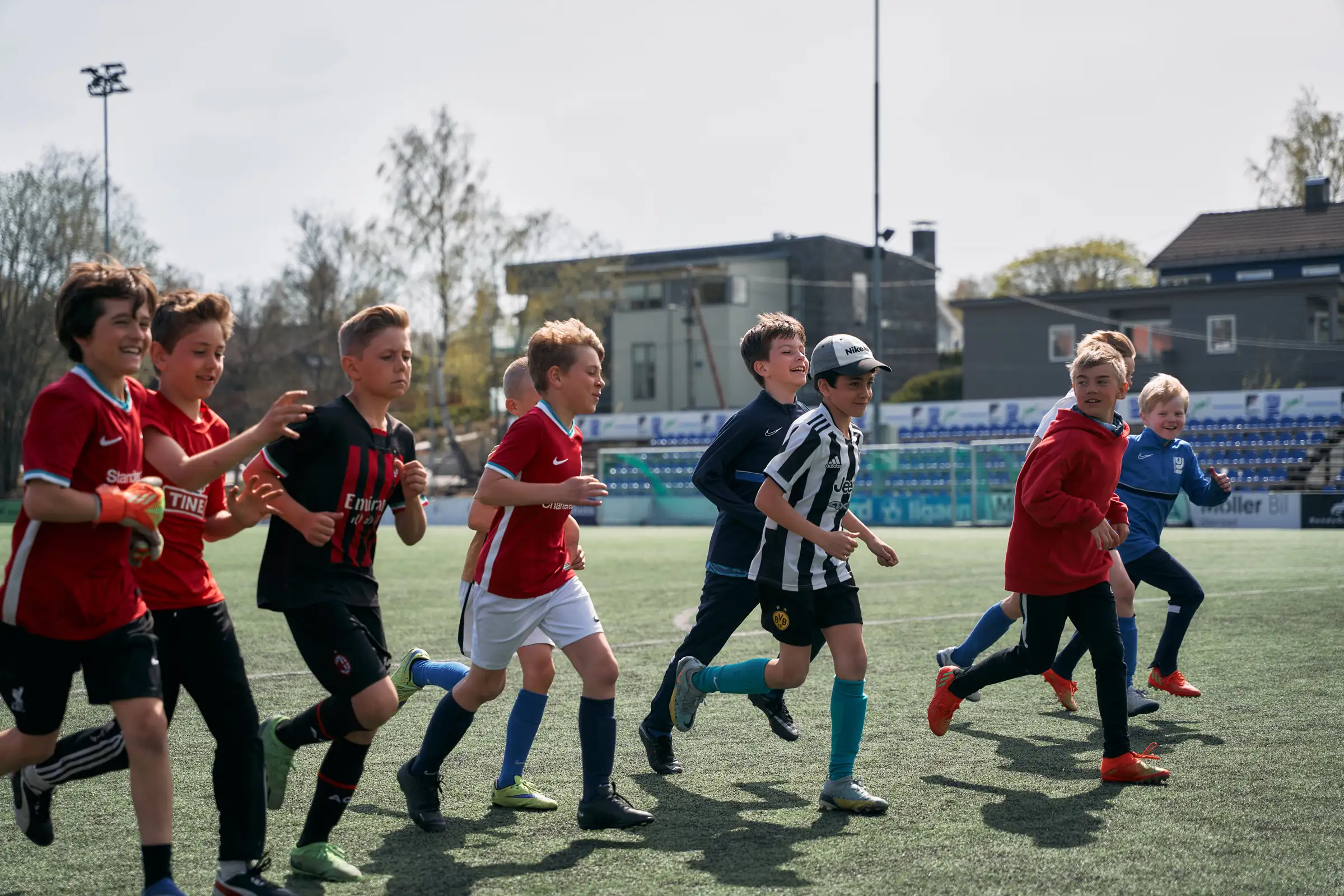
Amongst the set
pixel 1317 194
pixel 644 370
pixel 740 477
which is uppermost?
pixel 1317 194

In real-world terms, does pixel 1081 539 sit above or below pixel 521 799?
above

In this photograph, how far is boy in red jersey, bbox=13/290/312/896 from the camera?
3.65 metres

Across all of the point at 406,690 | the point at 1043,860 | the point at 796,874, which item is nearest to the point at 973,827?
the point at 1043,860

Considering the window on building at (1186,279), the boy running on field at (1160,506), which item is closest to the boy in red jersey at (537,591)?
the boy running on field at (1160,506)

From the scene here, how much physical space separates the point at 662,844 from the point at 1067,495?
6.87ft

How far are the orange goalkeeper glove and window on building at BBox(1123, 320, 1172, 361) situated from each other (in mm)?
43787

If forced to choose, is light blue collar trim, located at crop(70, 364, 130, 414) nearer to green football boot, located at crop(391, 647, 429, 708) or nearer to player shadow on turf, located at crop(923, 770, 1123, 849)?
green football boot, located at crop(391, 647, 429, 708)

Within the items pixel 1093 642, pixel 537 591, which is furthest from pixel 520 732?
pixel 1093 642

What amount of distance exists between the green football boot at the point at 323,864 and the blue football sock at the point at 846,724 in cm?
173

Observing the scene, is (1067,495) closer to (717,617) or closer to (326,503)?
(717,617)

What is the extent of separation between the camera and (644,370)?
59.8 metres

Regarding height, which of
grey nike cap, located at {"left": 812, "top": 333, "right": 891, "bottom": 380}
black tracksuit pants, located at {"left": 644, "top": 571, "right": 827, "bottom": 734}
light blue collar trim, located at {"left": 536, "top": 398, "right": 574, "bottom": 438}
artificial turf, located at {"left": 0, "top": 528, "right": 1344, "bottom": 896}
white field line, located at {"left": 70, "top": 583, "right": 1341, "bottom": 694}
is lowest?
white field line, located at {"left": 70, "top": 583, "right": 1341, "bottom": 694}

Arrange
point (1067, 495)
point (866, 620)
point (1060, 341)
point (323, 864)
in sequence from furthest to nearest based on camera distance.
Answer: point (1060, 341)
point (866, 620)
point (1067, 495)
point (323, 864)

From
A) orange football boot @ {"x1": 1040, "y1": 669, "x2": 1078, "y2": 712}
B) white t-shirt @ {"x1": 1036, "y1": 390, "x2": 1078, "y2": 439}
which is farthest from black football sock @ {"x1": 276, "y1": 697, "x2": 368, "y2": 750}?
orange football boot @ {"x1": 1040, "y1": 669, "x2": 1078, "y2": 712}
